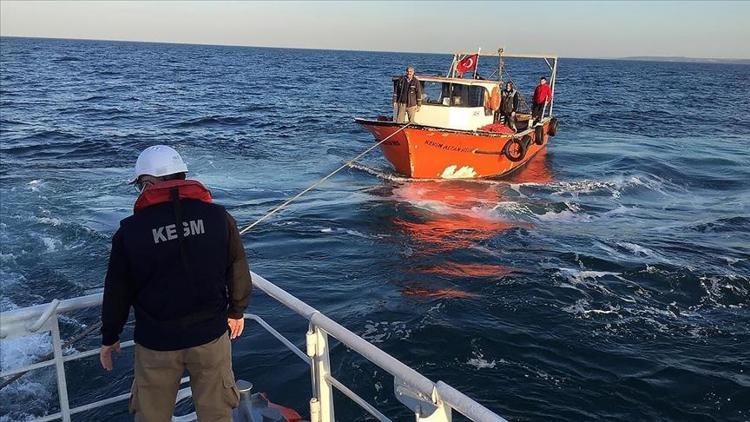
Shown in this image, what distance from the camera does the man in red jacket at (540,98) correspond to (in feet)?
59.2

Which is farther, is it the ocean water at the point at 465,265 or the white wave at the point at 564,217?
the white wave at the point at 564,217

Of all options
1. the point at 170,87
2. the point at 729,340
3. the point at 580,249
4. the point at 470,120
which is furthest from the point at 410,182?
the point at 170,87

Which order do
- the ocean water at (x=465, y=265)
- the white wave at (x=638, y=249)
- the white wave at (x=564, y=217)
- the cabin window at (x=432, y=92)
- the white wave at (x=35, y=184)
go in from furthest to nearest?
the cabin window at (x=432, y=92), the white wave at (x=35, y=184), the white wave at (x=564, y=217), the white wave at (x=638, y=249), the ocean water at (x=465, y=265)

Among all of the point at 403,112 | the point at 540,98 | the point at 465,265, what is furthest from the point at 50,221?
the point at 540,98

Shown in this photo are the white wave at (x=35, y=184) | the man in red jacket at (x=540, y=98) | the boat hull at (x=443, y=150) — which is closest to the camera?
the white wave at (x=35, y=184)

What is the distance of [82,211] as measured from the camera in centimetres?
1200

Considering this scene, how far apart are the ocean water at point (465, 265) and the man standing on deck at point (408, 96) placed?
5.94 ft

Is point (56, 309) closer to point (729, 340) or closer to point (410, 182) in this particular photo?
point (729, 340)

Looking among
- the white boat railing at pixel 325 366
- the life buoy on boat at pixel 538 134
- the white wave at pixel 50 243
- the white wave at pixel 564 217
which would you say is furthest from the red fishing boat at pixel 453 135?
the white boat railing at pixel 325 366

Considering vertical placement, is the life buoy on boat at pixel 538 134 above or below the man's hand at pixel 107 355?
below

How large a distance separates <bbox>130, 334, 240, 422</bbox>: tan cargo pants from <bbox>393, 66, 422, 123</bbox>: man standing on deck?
42.3ft

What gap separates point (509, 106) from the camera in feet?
55.7

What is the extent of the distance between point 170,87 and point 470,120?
35243 millimetres

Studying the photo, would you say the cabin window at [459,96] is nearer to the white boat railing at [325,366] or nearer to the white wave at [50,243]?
the white wave at [50,243]
